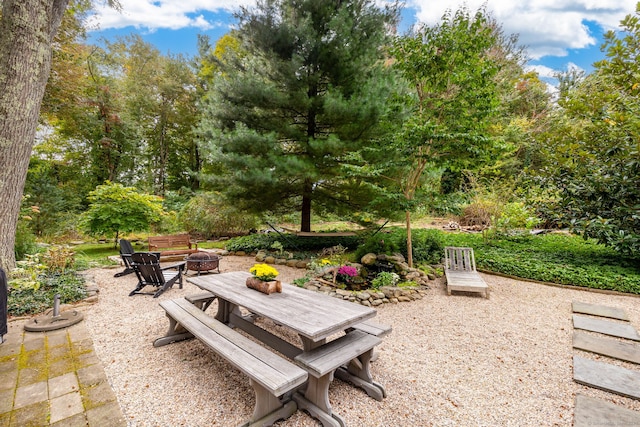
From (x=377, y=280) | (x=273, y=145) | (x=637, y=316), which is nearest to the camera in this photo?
(x=637, y=316)

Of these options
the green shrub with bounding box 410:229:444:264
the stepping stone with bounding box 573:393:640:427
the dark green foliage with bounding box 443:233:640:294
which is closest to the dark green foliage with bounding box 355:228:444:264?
the green shrub with bounding box 410:229:444:264

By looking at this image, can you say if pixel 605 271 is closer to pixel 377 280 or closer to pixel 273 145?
pixel 377 280

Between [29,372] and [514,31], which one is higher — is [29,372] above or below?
below

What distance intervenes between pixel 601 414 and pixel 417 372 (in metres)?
1.25

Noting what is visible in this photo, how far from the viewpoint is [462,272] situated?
528 cm

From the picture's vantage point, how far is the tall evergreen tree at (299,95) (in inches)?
225

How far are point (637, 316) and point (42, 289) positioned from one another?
8273 mm

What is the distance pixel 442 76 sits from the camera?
16.2ft

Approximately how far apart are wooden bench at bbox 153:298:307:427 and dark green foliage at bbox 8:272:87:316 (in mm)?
2679

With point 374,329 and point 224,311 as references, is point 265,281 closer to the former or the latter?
point 224,311

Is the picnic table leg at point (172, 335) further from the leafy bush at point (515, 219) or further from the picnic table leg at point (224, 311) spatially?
the leafy bush at point (515, 219)

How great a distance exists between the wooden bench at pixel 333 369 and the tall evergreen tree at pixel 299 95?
3763 mm

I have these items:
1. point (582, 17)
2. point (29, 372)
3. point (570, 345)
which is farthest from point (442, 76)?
point (29, 372)

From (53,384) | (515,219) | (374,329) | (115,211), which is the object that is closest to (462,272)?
(515,219)
